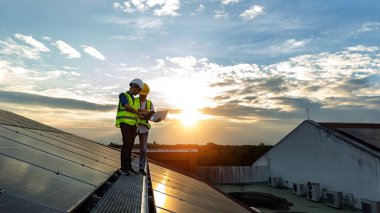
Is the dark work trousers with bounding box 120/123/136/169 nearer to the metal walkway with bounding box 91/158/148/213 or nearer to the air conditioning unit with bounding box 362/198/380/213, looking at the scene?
the metal walkway with bounding box 91/158/148/213

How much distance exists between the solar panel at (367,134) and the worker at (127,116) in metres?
23.8

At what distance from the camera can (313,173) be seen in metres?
28.2

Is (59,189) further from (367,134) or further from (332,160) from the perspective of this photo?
(367,134)

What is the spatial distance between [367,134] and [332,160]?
184 inches

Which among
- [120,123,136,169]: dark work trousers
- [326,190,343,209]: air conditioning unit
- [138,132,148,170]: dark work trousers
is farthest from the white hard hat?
[326,190,343,209]: air conditioning unit

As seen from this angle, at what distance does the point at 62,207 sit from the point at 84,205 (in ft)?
3.21

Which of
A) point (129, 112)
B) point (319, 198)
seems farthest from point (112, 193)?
point (319, 198)

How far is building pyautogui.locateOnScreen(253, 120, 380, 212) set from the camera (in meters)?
22.6

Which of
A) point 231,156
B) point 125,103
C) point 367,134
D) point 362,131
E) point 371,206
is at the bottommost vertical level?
point 371,206

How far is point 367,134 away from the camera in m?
27.6

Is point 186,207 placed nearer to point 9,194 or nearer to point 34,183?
point 34,183

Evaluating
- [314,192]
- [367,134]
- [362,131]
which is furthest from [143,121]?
[362,131]

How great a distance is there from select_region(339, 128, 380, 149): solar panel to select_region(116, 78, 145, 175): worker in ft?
78.1

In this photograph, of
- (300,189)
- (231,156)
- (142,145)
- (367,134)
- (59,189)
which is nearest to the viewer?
(59,189)
